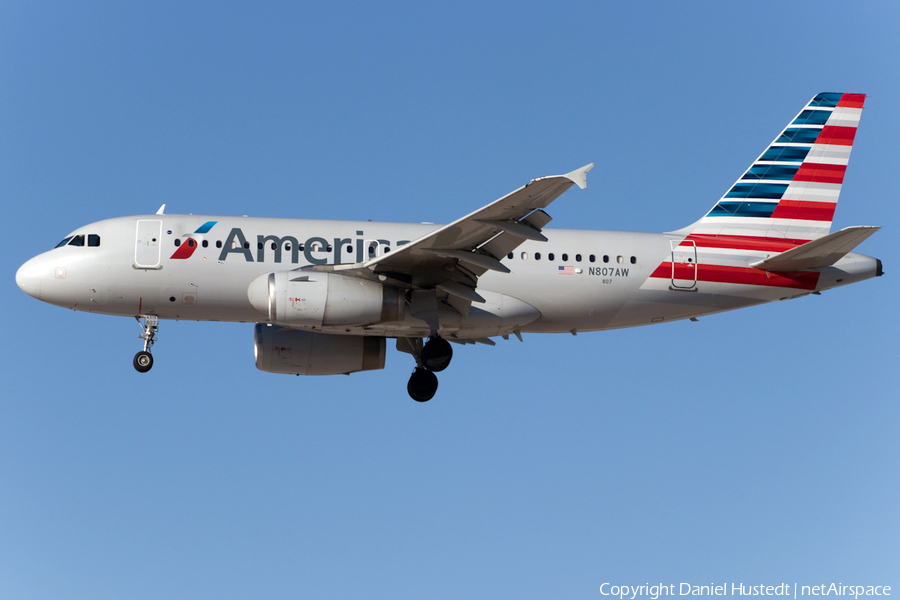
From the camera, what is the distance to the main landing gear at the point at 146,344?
25375 millimetres

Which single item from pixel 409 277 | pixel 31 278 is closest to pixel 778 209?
pixel 409 277

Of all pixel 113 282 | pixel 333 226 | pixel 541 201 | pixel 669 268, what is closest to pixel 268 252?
pixel 333 226

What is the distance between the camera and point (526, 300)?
25.5 m

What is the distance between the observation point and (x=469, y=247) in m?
22.8

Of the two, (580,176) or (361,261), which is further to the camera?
(361,261)

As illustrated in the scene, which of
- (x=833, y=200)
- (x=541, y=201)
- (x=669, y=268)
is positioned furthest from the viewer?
(x=833, y=200)

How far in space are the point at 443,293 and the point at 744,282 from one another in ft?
26.7

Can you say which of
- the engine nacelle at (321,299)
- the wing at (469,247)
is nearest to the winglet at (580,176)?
the wing at (469,247)

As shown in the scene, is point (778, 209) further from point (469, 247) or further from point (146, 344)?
point (146, 344)

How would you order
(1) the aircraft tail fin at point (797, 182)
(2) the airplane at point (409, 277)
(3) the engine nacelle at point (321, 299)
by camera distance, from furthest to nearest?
(1) the aircraft tail fin at point (797, 182) → (2) the airplane at point (409, 277) → (3) the engine nacelle at point (321, 299)

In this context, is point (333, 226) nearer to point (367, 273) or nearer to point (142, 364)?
point (367, 273)

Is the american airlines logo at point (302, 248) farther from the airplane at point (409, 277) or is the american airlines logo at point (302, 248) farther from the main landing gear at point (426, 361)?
the main landing gear at point (426, 361)

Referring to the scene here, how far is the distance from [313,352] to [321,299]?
4.92m

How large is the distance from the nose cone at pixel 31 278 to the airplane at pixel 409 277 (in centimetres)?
4
